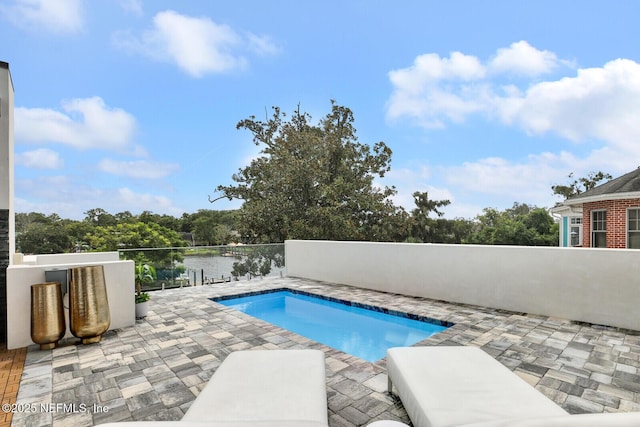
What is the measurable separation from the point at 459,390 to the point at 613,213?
Result: 9967mm

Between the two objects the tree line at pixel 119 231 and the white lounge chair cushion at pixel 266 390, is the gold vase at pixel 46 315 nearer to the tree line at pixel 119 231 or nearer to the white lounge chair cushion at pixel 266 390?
the white lounge chair cushion at pixel 266 390

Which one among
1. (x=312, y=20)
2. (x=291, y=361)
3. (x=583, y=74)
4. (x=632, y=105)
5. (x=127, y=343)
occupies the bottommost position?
(x=127, y=343)

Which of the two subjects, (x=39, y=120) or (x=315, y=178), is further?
(x=39, y=120)

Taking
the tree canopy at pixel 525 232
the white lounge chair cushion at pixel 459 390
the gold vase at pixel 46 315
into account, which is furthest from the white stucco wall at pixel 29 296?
the tree canopy at pixel 525 232

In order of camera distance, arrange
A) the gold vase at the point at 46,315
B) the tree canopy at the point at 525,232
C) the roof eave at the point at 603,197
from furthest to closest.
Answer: the tree canopy at the point at 525,232
the roof eave at the point at 603,197
the gold vase at the point at 46,315

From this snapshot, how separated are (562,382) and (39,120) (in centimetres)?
2386

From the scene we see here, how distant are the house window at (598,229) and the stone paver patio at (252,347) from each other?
6284 millimetres

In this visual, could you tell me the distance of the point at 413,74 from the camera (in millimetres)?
16109

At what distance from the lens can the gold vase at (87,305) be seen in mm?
4195

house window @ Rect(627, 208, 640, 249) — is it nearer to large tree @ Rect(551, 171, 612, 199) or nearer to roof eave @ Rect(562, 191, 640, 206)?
roof eave @ Rect(562, 191, 640, 206)

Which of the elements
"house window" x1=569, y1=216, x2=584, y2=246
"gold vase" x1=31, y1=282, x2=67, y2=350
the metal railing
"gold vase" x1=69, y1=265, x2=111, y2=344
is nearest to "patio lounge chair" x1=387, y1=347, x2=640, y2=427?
"gold vase" x1=69, y1=265, x2=111, y2=344

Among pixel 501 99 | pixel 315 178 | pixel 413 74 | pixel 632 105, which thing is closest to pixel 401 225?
pixel 315 178

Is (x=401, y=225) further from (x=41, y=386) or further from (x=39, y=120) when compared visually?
(x=39, y=120)

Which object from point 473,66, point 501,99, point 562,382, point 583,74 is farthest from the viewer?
point 501,99
